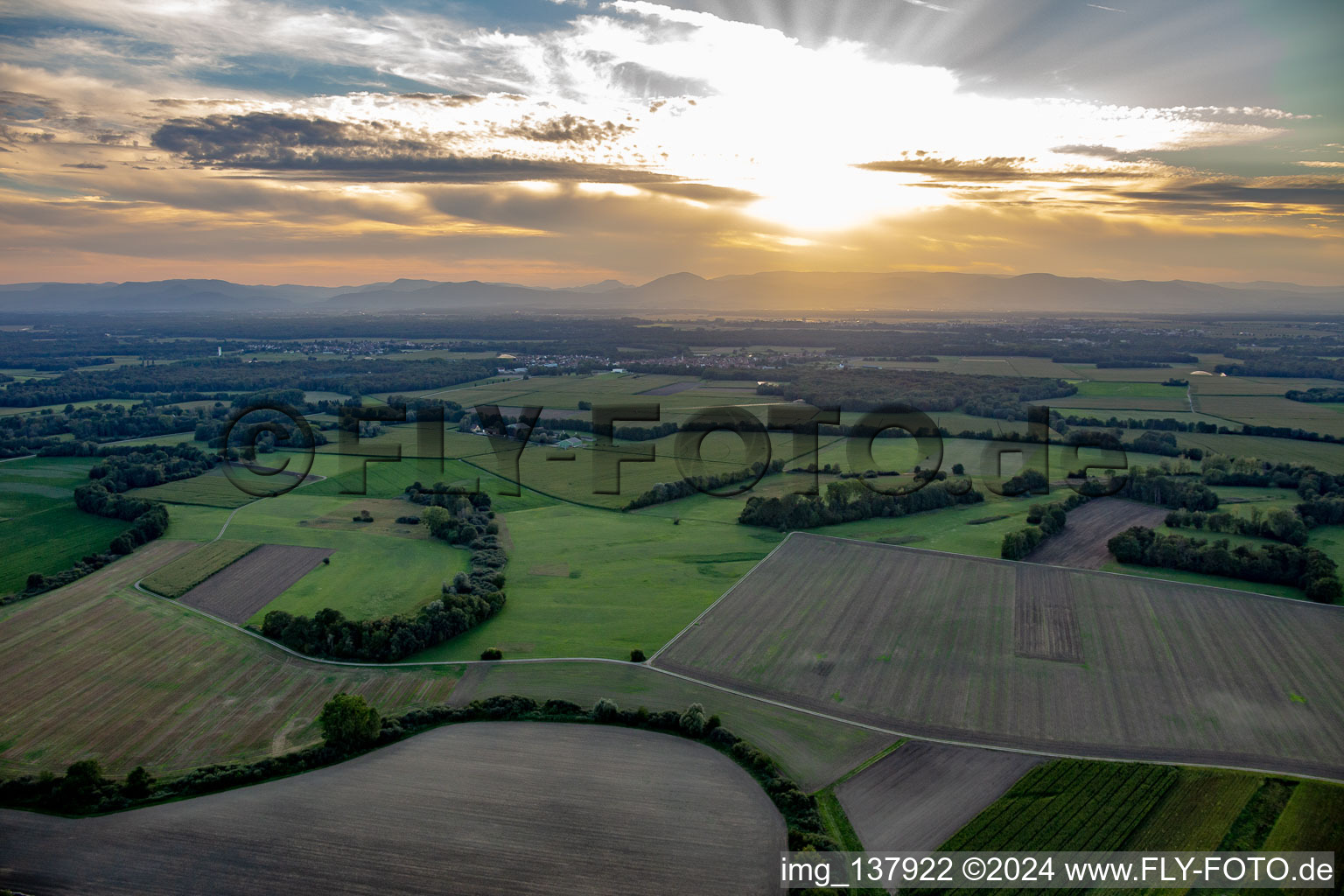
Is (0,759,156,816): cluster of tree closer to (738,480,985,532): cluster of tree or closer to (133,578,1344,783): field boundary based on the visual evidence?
(133,578,1344,783): field boundary

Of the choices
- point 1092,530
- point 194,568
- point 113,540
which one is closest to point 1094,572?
point 1092,530

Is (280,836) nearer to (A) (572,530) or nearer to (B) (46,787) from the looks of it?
(B) (46,787)

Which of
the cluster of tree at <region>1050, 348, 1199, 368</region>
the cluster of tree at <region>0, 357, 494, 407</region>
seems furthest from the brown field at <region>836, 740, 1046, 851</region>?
the cluster of tree at <region>1050, 348, 1199, 368</region>

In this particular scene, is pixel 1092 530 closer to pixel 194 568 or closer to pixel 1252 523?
pixel 1252 523

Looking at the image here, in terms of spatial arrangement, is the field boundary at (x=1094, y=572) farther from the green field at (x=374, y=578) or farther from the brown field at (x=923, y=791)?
the green field at (x=374, y=578)

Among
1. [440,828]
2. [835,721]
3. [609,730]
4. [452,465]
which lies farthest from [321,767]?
[452,465]

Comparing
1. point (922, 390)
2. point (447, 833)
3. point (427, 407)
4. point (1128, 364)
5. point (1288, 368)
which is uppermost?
point (1128, 364)
